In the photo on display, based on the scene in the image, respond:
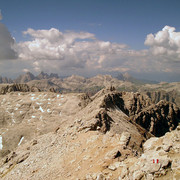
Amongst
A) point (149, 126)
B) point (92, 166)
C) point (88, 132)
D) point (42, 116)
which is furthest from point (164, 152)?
point (42, 116)

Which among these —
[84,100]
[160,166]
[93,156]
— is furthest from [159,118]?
[160,166]

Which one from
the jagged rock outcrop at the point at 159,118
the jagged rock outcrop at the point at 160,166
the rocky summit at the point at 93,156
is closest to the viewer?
the jagged rock outcrop at the point at 160,166

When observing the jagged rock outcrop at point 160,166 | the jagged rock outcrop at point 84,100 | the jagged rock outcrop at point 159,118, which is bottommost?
the jagged rock outcrop at point 159,118

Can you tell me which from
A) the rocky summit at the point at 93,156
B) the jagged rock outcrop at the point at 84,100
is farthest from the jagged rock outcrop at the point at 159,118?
the jagged rock outcrop at the point at 84,100

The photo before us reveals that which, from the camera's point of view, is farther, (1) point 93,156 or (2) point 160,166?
(1) point 93,156

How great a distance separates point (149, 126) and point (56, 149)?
258 ft

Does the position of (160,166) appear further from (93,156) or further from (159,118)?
(159,118)

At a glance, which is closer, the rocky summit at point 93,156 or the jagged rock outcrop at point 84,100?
the rocky summit at point 93,156

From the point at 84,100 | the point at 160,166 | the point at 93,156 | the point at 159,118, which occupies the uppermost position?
the point at 160,166

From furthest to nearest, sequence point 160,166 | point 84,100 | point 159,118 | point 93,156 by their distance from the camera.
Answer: point 84,100
point 159,118
point 93,156
point 160,166

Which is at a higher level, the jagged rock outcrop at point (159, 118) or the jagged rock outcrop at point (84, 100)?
the jagged rock outcrop at point (84, 100)

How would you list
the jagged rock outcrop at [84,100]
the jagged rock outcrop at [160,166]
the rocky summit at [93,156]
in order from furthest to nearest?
the jagged rock outcrop at [84,100], the rocky summit at [93,156], the jagged rock outcrop at [160,166]

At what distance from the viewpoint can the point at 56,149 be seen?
31688 millimetres

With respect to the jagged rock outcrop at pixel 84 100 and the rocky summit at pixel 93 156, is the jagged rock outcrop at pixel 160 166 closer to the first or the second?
the rocky summit at pixel 93 156
